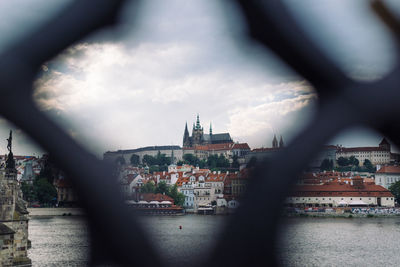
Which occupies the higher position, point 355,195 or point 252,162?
point 252,162

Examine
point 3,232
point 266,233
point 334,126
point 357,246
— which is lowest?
point 357,246

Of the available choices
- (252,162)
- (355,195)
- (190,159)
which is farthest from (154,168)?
(252,162)

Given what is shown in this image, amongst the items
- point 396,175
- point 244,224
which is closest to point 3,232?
point 244,224

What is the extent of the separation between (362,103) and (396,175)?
788 inches

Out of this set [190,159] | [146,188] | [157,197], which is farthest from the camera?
[190,159]

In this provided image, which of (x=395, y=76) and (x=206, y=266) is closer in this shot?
(x=395, y=76)

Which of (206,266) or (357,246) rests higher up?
(206,266)

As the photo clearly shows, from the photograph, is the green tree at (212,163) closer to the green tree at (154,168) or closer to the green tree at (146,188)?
the green tree at (154,168)

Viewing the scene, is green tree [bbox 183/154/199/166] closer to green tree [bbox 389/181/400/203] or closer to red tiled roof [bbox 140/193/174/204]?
green tree [bbox 389/181/400/203]

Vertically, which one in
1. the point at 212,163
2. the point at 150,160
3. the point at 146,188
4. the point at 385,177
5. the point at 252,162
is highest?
the point at 150,160

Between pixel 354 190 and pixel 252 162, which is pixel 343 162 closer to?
pixel 354 190

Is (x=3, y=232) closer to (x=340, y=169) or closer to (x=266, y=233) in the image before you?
(x=266, y=233)

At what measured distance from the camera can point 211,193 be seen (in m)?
14.5

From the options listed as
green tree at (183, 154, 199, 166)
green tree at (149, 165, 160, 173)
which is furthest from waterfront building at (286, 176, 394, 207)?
green tree at (183, 154, 199, 166)
